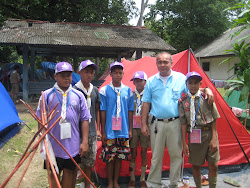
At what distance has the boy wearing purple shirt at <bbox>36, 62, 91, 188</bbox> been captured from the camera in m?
2.05

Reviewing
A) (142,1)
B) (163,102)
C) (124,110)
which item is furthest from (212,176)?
(142,1)

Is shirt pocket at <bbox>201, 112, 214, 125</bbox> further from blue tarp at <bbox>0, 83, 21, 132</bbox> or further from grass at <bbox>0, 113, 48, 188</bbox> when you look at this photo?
blue tarp at <bbox>0, 83, 21, 132</bbox>

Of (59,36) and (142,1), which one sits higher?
(142,1)

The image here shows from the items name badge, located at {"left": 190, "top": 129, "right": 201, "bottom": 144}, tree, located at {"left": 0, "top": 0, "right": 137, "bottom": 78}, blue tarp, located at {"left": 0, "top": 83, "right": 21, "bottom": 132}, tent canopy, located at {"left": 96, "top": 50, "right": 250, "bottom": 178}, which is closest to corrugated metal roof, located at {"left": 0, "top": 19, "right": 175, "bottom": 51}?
tree, located at {"left": 0, "top": 0, "right": 137, "bottom": 78}

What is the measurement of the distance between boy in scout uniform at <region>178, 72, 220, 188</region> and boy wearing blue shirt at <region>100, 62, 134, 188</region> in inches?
27.0

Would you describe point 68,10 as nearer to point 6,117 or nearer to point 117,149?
point 6,117

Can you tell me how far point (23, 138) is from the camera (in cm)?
495

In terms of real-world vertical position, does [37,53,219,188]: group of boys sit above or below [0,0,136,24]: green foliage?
below

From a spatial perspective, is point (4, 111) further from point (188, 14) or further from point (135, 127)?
point (188, 14)

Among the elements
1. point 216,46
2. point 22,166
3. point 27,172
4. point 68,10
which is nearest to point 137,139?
point 27,172

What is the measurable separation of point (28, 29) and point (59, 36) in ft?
4.84

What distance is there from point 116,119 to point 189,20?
19.8 metres

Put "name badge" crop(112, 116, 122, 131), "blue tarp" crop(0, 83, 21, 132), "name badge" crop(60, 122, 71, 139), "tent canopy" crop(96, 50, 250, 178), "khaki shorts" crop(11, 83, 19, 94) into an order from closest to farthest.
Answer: "name badge" crop(60, 122, 71, 139), "name badge" crop(112, 116, 122, 131), "tent canopy" crop(96, 50, 250, 178), "blue tarp" crop(0, 83, 21, 132), "khaki shorts" crop(11, 83, 19, 94)

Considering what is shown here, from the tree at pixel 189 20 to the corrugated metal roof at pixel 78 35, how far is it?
1032cm
